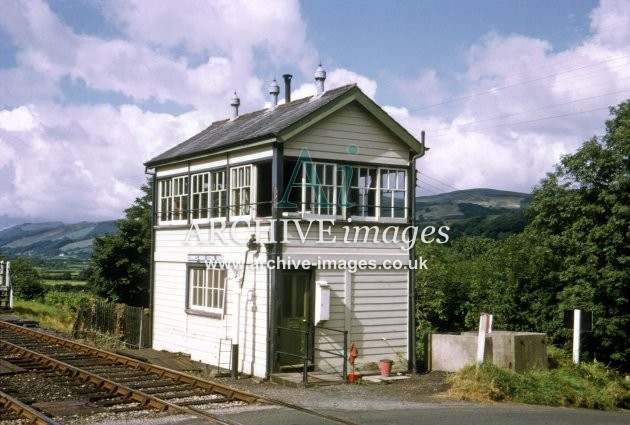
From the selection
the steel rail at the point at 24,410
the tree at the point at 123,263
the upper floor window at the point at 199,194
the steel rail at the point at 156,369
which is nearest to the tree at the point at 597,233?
the upper floor window at the point at 199,194

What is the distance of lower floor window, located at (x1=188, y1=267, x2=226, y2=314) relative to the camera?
17672mm

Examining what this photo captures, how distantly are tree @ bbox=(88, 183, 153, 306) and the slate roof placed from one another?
1593cm

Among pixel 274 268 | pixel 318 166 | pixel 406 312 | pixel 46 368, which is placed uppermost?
pixel 318 166

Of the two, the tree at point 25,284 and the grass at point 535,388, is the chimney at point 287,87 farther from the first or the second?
the tree at point 25,284

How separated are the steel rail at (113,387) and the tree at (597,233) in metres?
16.0

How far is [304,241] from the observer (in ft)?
52.5

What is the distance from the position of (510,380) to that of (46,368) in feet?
32.9

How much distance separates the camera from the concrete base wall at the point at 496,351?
15562 mm

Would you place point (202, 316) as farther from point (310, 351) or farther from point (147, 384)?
point (147, 384)

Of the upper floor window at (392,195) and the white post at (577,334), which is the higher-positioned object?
the upper floor window at (392,195)

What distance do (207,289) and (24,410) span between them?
7.71 m

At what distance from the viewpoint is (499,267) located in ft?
97.2

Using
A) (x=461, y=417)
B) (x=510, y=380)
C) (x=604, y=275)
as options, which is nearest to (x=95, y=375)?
(x=461, y=417)

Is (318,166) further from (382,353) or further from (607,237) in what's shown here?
(607,237)
